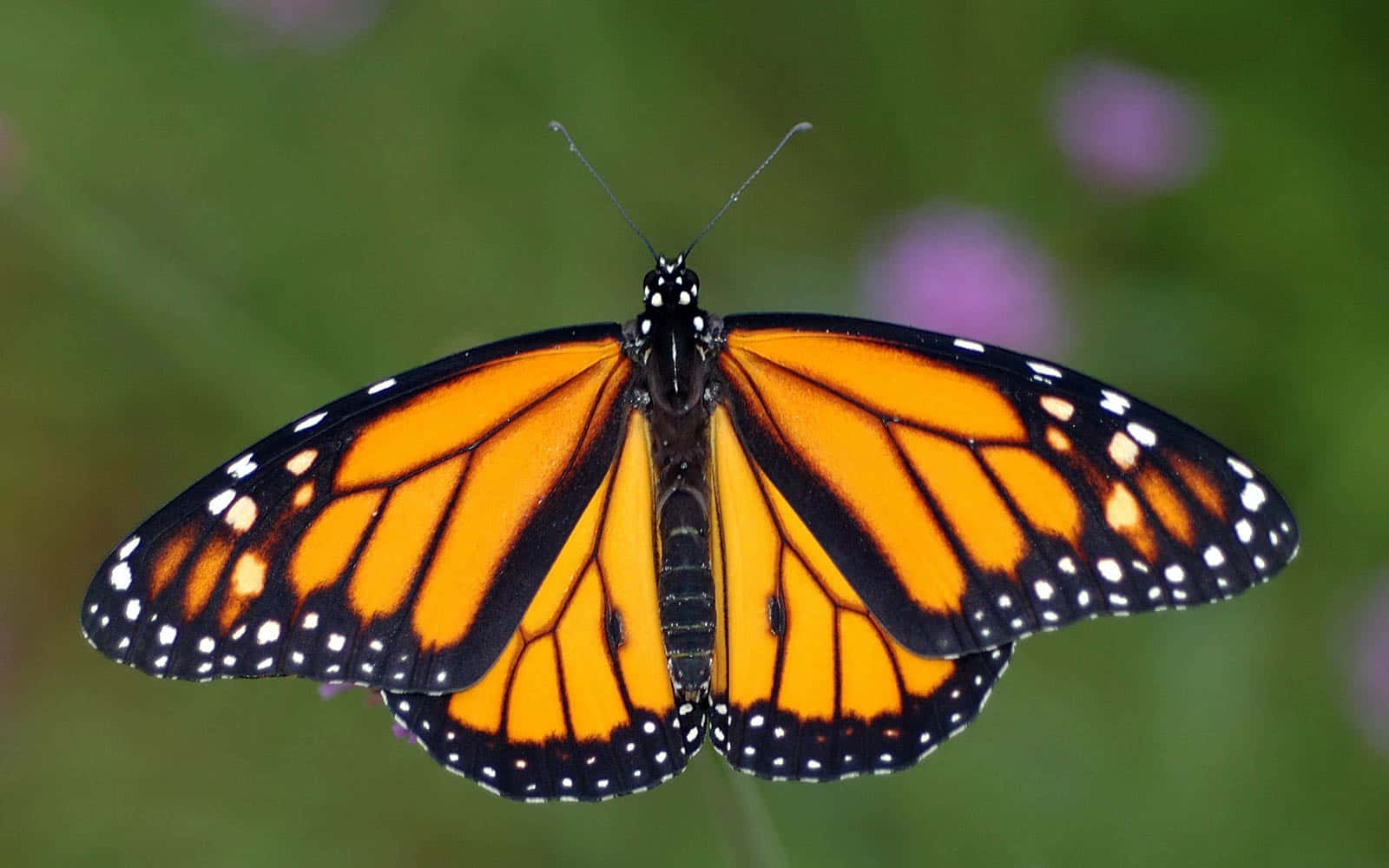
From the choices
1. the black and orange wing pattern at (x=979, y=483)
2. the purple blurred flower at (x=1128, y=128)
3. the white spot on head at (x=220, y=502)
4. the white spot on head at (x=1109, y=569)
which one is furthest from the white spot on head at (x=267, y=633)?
the purple blurred flower at (x=1128, y=128)

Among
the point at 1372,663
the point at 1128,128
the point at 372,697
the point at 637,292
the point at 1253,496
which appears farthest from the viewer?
the point at 637,292

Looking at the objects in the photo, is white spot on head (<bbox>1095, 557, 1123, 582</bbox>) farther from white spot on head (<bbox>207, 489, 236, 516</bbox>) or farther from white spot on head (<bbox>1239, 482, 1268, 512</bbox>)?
white spot on head (<bbox>207, 489, 236, 516</bbox>)

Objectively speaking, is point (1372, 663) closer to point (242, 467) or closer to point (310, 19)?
point (242, 467)

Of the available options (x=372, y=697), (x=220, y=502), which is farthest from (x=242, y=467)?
(x=372, y=697)

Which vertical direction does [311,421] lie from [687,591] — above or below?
above

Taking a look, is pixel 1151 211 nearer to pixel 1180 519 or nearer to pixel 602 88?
pixel 602 88

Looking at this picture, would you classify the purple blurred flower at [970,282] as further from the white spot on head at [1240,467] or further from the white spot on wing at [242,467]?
the white spot on wing at [242,467]

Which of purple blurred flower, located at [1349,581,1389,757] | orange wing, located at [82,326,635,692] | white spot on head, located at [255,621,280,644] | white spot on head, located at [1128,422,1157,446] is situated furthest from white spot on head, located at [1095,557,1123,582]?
purple blurred flower, located at [1349,581,1389,757]

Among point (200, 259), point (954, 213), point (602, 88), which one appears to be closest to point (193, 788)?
point (200, 259)
